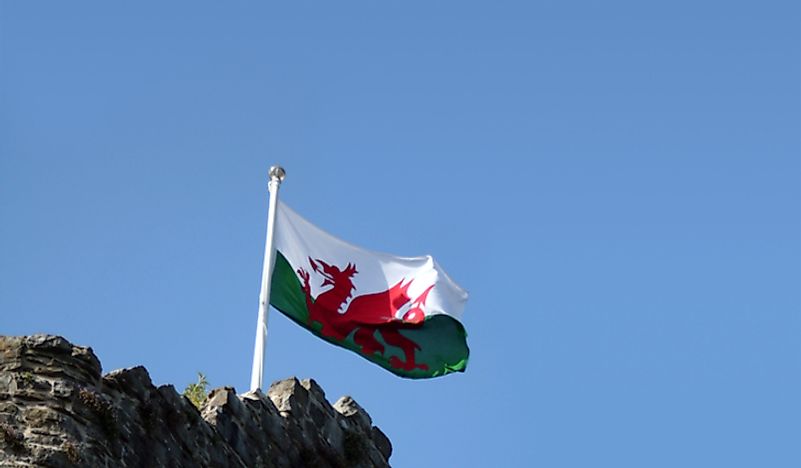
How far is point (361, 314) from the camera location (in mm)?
24250

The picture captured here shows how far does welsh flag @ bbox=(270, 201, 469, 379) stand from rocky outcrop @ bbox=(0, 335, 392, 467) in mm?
3378

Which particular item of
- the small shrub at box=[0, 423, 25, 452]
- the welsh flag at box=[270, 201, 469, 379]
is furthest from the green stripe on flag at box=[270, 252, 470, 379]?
the small shrub at box=[0, 423, 25, 452]

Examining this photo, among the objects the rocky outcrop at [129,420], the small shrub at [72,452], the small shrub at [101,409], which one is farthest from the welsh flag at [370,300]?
the small shrub at [72,452]

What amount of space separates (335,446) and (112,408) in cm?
417

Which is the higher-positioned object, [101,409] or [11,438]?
[101,409]

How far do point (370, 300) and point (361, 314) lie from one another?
17.8 inches

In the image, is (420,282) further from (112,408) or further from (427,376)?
(112,408)

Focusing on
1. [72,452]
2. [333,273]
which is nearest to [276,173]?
[333,273]

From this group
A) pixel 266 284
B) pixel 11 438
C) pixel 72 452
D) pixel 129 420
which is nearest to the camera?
pixel 11 438

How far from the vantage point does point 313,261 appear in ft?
79.5

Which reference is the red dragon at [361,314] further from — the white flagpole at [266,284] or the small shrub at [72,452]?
the small shrub at [72,452]

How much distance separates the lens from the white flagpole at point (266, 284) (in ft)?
67.7

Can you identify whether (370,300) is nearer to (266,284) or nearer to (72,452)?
(266,284)

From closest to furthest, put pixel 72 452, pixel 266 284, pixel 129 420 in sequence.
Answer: pixel 72 452, pixel 129 420, pixel 266 284
